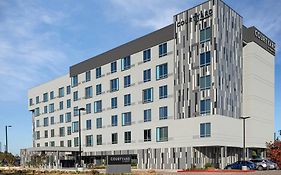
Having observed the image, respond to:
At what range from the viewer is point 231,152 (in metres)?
53.1

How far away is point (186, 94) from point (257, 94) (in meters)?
12.3

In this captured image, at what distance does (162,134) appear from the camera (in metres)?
55.6

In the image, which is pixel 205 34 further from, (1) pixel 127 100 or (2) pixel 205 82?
(1) pixel 127 100

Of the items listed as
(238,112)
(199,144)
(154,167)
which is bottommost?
(154,167)

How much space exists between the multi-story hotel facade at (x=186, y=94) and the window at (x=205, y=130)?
4.7 inches

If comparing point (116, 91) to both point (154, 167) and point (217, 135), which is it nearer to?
point (154, 167)

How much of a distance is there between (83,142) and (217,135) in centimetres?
3323

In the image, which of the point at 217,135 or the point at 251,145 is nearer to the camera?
the point at 217,135

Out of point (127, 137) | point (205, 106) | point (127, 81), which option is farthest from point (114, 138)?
point (205, 106)

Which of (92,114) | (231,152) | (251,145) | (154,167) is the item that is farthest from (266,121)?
(92,114)

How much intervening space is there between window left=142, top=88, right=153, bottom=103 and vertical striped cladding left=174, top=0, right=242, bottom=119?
19.1 feet

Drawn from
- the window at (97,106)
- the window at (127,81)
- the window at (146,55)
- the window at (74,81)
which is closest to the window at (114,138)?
the window at (97,106)

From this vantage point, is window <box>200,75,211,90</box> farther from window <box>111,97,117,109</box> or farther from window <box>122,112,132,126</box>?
window <box>111,97,117,109</box>

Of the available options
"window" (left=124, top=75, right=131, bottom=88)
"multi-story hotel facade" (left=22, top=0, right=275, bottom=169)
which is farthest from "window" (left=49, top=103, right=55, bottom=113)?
"window" (left=124, top=75, right=131, bottom=88)
